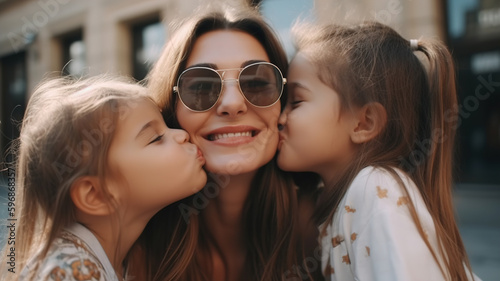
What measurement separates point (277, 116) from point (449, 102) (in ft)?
2.61

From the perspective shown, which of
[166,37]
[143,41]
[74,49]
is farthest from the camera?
[74,49]

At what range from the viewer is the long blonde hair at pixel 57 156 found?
5.50ft

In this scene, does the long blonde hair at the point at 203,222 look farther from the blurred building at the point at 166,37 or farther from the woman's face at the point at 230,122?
the blurred building at the point at 166,37

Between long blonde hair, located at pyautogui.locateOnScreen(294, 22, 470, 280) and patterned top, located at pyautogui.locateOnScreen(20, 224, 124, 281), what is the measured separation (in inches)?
39.1

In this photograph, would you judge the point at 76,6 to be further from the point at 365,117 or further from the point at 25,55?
the point at 365,117

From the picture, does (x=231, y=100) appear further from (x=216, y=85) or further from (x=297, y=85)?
(x=297, y=85)

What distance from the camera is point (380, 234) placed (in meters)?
1.56

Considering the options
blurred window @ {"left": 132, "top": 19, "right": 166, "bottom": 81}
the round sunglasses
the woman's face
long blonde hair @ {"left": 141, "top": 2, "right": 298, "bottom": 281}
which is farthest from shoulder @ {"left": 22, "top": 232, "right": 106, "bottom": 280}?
blurred window @ {"left": 132, "top": 19, "right": 166, "bottom": 81}

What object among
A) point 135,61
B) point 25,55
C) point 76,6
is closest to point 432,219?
point 135,61

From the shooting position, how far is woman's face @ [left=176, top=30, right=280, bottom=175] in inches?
78.9

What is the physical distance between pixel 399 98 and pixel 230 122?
795 mm

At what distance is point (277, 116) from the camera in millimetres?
2150

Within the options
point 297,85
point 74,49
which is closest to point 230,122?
point 297,85

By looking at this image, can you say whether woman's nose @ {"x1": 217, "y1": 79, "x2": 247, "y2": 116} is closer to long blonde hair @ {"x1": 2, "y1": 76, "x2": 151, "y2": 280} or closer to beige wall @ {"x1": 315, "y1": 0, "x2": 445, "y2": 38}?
long blonde hair @ {"x1": 2, "y1": 76, "x2": 151, "y2": 280}
